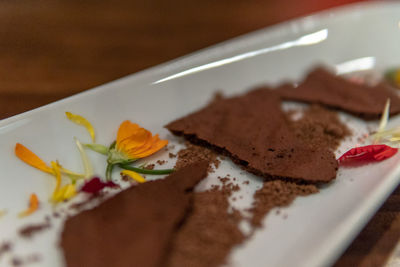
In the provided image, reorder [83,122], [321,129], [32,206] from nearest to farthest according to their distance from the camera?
[32,206] < [83,122] < [321,129]

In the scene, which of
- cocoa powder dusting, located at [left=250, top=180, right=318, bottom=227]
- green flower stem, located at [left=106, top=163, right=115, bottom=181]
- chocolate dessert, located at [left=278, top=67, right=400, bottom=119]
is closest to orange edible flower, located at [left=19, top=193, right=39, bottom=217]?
green flower stem, located at [left=106, top=163, right=115, bottom=181]

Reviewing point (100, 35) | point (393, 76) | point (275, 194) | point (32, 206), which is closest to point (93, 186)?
point (32, 206)

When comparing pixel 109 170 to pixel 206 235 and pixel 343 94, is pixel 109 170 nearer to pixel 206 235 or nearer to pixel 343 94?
pixel 206 235

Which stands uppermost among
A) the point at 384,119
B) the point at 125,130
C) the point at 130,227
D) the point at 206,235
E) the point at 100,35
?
the point at 100,35

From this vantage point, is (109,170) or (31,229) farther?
(109,170)

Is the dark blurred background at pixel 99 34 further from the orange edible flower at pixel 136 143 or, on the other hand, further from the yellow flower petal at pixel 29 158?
the orange edible flower at pixel 136 143

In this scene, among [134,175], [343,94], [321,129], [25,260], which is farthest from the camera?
[343,94]
